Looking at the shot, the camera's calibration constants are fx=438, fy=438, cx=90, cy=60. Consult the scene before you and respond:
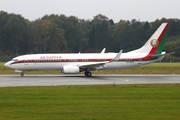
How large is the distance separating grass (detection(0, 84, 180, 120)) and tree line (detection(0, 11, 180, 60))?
80.1 meters

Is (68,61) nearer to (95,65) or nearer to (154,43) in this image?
(95,65)

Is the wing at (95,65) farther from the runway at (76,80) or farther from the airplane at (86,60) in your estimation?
the runway at (76,80)

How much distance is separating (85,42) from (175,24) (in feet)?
89.1

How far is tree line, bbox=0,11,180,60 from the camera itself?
364 feet

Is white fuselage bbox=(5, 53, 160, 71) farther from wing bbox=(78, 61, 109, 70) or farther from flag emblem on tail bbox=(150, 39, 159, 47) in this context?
flag emblem on tail bbox=(150, 39, 159, 47)

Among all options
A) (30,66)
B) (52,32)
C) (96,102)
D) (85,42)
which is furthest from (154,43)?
(85,42)

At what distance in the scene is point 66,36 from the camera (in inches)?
4798

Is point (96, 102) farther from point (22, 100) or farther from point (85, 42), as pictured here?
point (85, 42)

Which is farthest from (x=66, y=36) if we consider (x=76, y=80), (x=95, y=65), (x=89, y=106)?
(x=89, y=106)

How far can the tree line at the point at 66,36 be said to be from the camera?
364 ft

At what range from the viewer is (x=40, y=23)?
389 ft

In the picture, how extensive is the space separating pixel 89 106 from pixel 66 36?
10479cm

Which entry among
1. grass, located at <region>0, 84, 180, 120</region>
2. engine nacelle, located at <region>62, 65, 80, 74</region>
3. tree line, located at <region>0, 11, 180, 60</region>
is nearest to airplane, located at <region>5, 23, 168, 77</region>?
engine nacelle, located at <region>62, 65, 80, 74</region>

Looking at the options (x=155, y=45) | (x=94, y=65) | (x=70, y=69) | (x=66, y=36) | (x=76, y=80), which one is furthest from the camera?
(x=66, y=36)
